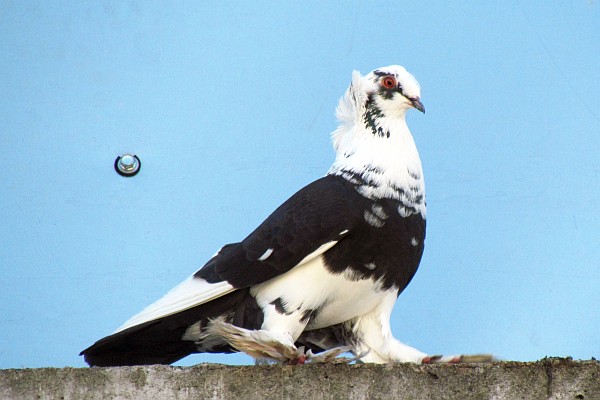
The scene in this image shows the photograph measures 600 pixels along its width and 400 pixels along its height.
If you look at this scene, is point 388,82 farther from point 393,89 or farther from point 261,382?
point 261,382

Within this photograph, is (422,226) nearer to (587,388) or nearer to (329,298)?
(329,298)

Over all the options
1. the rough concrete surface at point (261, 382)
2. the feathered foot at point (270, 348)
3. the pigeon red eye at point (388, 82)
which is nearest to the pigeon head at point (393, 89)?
the pigeon red eye at point (388, 82)

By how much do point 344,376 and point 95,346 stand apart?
1409mm

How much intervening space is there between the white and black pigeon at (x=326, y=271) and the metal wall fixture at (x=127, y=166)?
34.6 inches

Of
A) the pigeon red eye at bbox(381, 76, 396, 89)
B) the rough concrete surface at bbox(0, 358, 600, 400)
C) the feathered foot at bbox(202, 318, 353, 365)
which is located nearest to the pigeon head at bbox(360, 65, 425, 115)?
the pigeon red eye at bbox(381, 76, 396, 89)

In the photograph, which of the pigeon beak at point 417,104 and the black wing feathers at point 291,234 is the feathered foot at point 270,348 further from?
the pigeon beak at point 417,104

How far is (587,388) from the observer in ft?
11.8

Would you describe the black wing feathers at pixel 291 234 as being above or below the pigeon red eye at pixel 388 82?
below

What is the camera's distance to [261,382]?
386 centimetres

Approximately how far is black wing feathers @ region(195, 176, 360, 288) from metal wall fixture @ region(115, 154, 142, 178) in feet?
3.48

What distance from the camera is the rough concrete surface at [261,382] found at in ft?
12.3

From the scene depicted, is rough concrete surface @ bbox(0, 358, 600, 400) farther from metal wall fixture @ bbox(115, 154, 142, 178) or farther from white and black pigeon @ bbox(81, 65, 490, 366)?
metal wall fixture @ bbox(115, 154, 142, 178)

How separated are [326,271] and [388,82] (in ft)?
3.50

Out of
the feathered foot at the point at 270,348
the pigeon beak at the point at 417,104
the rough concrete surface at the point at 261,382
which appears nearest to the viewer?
the rough concrete surface at the point at 261,382
